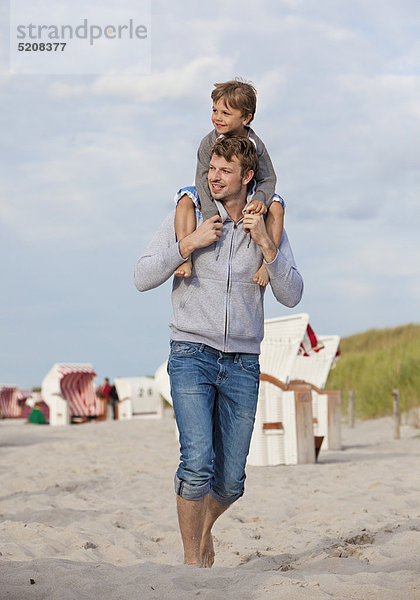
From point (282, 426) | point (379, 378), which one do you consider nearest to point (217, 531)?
point (282, 426)

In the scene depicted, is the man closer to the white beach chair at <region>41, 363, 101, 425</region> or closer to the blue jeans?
the blue jeans

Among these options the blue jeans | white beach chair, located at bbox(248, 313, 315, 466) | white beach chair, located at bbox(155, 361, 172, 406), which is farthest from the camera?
white beach chair, located at bbox(155, 361, 172, 406)

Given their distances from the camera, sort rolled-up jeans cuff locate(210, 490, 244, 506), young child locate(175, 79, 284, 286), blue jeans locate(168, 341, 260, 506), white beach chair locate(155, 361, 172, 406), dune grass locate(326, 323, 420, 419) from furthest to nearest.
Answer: dune grass locate(326, 323, 420, 419), white beach chair locate(155, 361, 172, 406), rolled-up jeans cuff locate(210, 490, 244, 506), young child locate(175, 79, 284, 286), blue jeans locate(168, 341, 260, 506)

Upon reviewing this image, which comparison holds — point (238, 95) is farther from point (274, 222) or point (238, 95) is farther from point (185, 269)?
point (185, 269)

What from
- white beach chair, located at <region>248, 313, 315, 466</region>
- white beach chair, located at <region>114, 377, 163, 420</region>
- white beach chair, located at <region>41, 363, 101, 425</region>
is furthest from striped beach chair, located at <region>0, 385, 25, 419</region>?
white beach chair, located at <region>248, 313, 315, 466</region>

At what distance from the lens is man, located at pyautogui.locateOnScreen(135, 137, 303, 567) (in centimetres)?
319

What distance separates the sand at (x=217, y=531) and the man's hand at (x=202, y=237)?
139 cm

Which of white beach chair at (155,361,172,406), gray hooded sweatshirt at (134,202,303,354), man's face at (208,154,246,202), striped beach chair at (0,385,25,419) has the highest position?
man's face at (208,154,246,202)

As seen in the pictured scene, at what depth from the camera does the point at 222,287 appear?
10.8 ft

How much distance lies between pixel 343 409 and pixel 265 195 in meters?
16.1

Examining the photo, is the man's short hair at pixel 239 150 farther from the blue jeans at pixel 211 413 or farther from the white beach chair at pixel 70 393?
the white beach chair at pixel 70 393

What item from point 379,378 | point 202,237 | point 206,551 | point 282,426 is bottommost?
point 206,551

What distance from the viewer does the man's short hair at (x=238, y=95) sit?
10.7 feet

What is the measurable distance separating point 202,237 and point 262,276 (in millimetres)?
348
